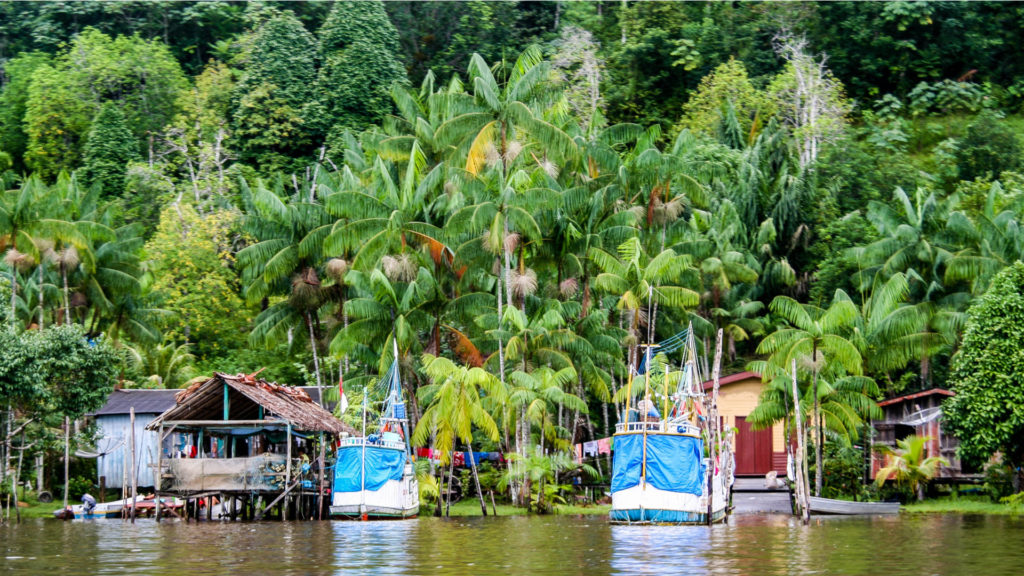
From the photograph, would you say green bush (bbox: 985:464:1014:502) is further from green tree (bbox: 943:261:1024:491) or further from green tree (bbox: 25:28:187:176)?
green tree (bbox: 25:28:187:176)

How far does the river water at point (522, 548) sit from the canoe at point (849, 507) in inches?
79.4

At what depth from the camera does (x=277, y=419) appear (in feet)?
121

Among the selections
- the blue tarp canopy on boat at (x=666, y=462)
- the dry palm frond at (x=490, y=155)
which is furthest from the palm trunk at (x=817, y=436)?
the dry palm frond at (x=490, y=155)

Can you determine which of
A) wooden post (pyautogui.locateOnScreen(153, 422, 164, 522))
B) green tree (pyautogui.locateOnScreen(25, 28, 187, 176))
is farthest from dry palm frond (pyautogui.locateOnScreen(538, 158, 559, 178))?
green tree (pyautogui.locateOnScreen(25, 28, 187, 176))

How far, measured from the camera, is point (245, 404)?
39656 mm

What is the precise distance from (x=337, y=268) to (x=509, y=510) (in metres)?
11.9

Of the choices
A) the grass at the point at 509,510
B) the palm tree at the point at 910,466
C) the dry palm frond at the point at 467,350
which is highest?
the dry palm frond at the point at 467,350

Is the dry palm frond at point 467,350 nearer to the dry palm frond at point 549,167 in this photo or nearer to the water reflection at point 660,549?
the dry palm frond at point 549,167

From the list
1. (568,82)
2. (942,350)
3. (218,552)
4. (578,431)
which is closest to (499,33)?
(568,82)

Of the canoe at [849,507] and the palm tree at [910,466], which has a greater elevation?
the palm tree at [910,466]

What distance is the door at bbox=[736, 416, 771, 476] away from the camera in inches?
2044

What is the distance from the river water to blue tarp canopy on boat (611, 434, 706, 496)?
139 cm

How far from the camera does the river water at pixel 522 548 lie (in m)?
20.5

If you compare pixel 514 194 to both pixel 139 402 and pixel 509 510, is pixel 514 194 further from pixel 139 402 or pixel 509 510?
pixel 139 402
